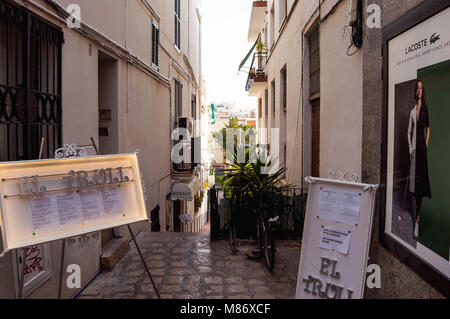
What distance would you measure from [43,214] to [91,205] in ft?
1.47

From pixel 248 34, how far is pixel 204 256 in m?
18.2

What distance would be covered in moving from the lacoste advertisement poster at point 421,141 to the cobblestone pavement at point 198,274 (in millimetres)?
2094

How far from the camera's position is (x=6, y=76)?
134 inches

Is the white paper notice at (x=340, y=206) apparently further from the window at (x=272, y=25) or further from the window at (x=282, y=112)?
the window at (x=272, y=25)

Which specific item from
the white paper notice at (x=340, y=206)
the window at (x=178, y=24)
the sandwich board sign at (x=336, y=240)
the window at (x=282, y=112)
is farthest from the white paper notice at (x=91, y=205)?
the window at (x=178, y=24)

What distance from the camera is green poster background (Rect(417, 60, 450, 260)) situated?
261cm

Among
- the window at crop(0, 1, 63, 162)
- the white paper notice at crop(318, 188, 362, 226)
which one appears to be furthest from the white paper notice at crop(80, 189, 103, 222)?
the white paper notice at crop(318, 188, 362, 226)

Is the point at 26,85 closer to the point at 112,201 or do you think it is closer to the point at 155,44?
the point at 112,201

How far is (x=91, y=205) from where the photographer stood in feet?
10.9

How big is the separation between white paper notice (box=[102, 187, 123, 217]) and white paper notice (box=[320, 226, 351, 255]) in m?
2.02

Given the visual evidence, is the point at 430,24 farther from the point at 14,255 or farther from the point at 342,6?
the point at 14,255

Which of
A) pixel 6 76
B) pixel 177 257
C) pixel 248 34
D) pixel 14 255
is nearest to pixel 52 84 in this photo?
pixel 6 76

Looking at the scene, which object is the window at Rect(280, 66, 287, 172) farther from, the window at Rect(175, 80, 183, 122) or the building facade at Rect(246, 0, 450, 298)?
the window at Rect(175, 80, 183, 122)

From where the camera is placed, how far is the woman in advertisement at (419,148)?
2.92 metres
